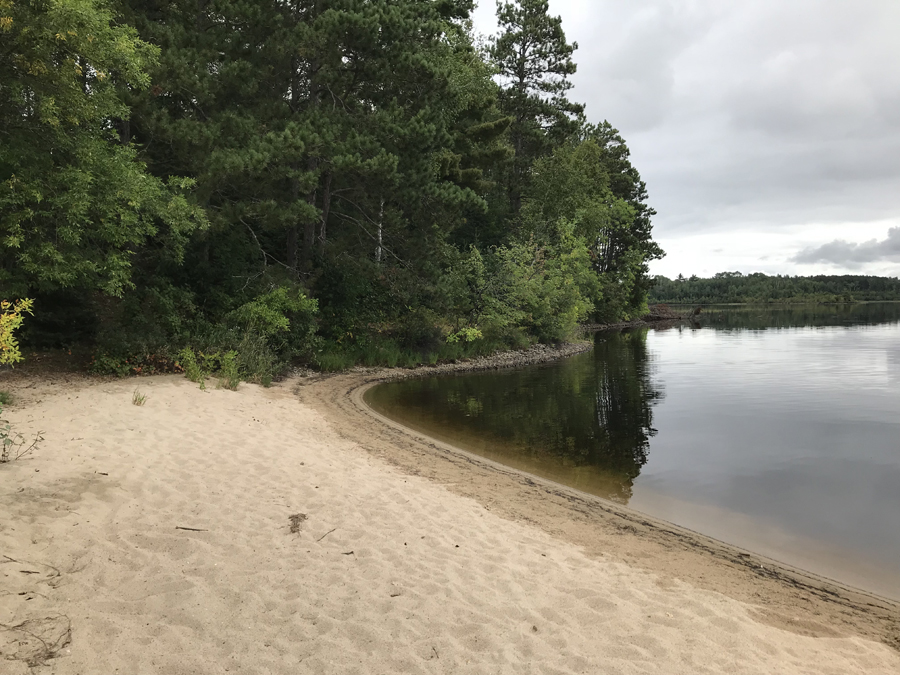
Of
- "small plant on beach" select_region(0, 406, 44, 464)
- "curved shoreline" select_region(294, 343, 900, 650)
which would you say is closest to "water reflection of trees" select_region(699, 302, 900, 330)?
"curved shoreline" select_region(294, 343, 900, 650)

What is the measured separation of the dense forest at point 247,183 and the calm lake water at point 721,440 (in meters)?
4.21

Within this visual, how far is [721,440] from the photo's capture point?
1130 cm

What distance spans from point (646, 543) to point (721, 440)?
606 cm

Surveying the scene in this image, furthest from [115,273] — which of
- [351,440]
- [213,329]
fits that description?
[351,440]

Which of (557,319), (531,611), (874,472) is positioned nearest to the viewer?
(531,611)

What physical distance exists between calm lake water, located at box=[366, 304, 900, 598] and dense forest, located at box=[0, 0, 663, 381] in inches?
166

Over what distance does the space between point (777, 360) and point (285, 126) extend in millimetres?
22513

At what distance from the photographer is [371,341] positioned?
68.6ft

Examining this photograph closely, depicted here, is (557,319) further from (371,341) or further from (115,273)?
(115,273)

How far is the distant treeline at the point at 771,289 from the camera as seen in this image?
122 metres

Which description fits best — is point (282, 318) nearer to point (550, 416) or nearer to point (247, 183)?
point (247, 183)

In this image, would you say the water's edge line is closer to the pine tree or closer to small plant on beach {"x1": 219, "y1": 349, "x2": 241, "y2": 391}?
small plant on beach {"x1": 219, "y1": 349, "x2": 241, "y2": 391}

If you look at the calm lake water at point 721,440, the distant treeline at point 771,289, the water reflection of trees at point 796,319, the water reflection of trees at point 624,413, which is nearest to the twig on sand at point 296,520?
the calm lake water at point 721,440

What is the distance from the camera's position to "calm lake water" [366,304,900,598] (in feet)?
23.0
